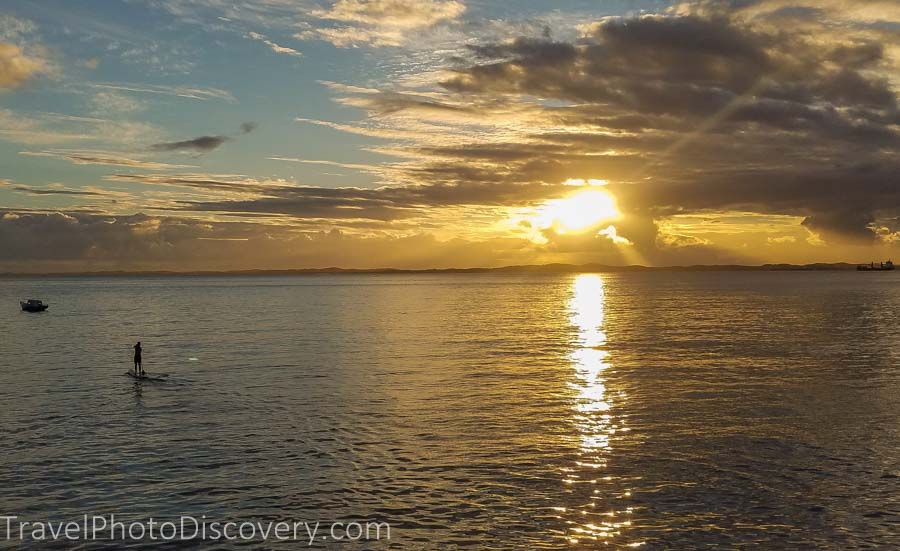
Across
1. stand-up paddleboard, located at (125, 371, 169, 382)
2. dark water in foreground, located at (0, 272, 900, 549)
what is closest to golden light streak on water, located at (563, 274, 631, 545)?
dark water in foreground, located at (0, 272, 900, 549)

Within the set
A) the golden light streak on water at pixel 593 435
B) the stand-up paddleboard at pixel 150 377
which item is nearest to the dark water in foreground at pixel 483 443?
the golden light streak on water at pixel 593 435

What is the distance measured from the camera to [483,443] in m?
35.9

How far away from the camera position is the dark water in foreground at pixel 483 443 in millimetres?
25797

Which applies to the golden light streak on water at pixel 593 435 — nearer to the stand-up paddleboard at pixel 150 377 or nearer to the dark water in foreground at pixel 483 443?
the dark water in foreground at pixel 483 443

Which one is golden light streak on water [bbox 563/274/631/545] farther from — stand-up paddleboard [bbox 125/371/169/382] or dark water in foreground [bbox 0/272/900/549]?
stand-up paddleboard [bbox 125/371/169/382]

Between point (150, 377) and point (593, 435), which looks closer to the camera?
point (593, 435)

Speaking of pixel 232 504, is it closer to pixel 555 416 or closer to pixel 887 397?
pixel 555 416

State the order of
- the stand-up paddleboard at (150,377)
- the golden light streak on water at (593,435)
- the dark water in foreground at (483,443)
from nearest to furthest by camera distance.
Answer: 1. the golden light streak on water at (593,435)
2. the dark water in foreground at (483,443)
3. the stand-up paddleboard at (150,377)

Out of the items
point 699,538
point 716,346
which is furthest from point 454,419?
point 716,346

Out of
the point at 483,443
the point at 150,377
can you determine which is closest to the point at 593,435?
the point at 483,443

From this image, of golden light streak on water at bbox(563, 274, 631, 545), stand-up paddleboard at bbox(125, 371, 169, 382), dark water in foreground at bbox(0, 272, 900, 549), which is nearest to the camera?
golden light streak on water at bbox(563, 274, 631, 545)

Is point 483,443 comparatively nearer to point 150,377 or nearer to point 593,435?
point 593,435

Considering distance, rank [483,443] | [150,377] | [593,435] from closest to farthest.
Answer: [483,443] → [593,435] → [150,377]

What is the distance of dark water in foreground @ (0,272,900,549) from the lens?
84.6 ft
